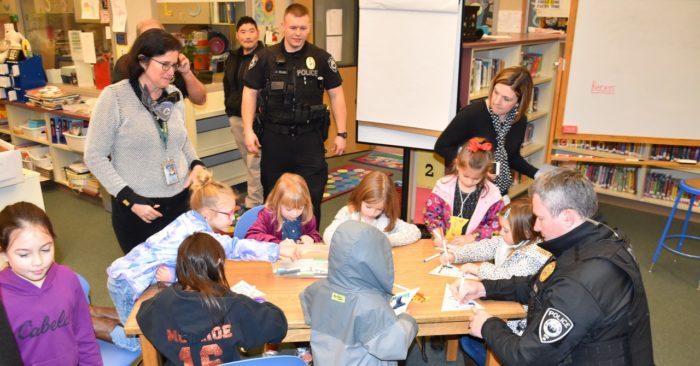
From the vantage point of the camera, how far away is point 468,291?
2.27m

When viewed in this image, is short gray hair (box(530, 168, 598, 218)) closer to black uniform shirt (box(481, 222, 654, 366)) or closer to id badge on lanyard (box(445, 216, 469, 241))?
black uniform shirt (box(481, 222, 654, 366))

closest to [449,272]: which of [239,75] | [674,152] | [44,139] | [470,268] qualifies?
[470,268]

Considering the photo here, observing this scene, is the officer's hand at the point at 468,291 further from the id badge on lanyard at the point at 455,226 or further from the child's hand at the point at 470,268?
the id badge on lanyard at the point at 455,226

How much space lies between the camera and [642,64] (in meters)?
4.16

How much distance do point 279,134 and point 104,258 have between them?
1902 mm

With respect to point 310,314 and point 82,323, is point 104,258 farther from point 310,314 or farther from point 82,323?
point 310,314

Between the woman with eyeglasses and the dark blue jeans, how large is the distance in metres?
1.22

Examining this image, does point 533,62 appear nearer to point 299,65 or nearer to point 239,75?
point 239,75

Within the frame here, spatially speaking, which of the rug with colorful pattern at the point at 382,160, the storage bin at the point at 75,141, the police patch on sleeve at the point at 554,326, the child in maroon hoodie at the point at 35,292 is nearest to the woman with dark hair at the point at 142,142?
the child in maroon hoodie at the point at 35,292

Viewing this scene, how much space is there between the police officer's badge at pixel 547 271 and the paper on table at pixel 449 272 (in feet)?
1.53

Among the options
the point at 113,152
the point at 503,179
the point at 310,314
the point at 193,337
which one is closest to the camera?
the point at 193,337

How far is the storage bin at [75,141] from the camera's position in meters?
5.10

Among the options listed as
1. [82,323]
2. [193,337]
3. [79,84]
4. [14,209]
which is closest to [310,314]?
[193,337]

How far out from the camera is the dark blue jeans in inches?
99.7
